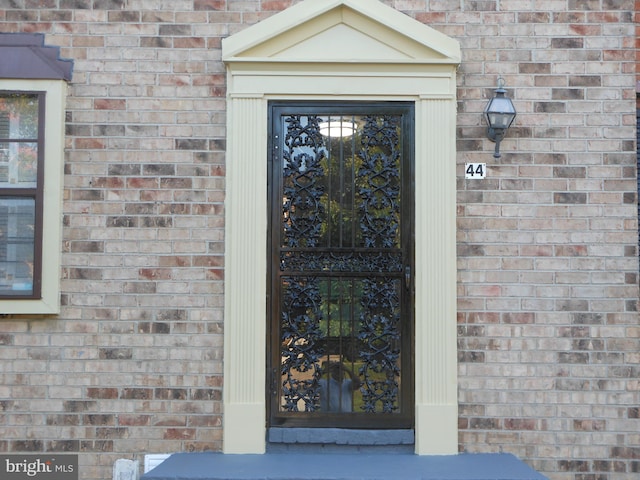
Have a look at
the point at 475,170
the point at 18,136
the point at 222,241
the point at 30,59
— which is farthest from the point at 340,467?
the point at 30,59

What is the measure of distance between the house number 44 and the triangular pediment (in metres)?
0.71

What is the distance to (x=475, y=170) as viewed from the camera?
4.70 meters

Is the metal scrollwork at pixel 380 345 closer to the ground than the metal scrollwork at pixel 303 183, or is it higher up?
closer to the ground

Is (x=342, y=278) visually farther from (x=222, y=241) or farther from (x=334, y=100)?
(x=334, y=100)

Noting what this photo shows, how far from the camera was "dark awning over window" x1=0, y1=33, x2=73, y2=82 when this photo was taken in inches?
185

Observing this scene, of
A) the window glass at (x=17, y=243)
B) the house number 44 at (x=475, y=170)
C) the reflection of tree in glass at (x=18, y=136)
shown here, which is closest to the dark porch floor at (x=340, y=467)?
the window glass at (x=17, y=243)

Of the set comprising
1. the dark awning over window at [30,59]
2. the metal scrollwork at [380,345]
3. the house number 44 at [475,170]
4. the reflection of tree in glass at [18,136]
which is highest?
the dark awning over window at [30,59]

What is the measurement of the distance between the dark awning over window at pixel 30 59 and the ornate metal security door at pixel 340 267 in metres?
1.49

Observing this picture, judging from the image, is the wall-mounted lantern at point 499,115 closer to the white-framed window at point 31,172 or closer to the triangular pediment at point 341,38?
the triangular pediment at point 341,38

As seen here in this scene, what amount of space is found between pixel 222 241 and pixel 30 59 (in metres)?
1.82

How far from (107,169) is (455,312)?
2581mm

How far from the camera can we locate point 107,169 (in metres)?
4.73

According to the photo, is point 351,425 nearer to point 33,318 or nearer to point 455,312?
point 455,312

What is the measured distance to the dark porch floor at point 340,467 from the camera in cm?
411
